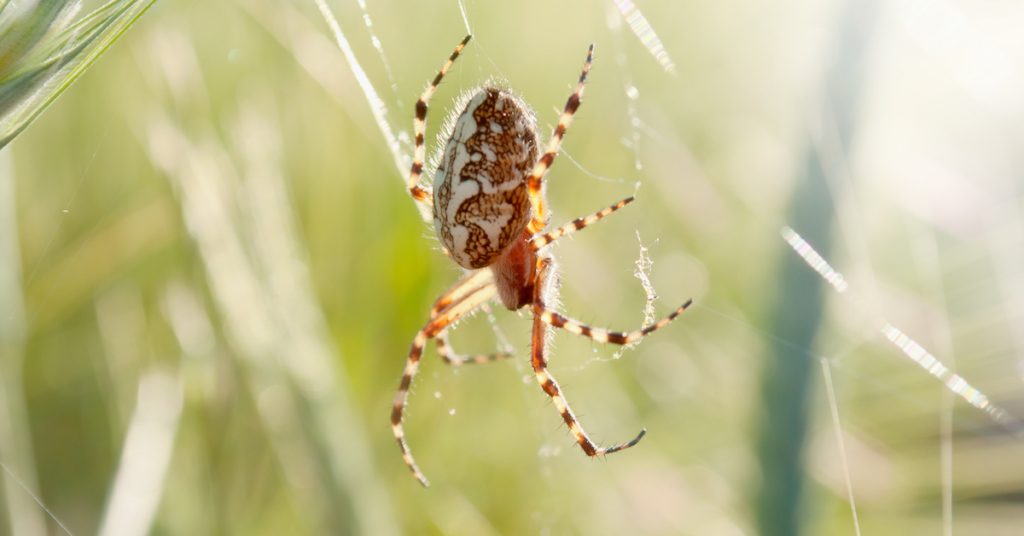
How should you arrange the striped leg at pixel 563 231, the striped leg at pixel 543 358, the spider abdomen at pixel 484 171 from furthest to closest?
the striped leg at pixel 543 358 → the striped leg at pixel 563 231 → the spider abdomen at pixel 484 171

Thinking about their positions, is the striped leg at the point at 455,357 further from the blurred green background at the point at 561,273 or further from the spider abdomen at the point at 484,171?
the spider abdomen at the point at 484,171

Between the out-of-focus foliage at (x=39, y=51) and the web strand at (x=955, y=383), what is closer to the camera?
the out-of-focus foliage at (x=39, y=51)

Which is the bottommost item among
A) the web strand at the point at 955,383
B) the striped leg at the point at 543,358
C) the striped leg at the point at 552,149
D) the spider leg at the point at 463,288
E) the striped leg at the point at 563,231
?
the web strand at the point at 955,383

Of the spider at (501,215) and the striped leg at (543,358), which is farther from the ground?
the spider at (501,215)

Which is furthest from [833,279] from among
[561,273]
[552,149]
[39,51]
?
[39,51]

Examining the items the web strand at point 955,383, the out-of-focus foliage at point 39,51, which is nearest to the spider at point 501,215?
the web strand at point 955,383

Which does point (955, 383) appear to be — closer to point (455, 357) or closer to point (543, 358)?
point (543, 358)

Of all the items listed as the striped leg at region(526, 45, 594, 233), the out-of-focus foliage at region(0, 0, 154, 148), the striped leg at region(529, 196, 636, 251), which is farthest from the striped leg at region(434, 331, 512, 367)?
the out-of-focus foliage at region(0, 0, 154, 148)

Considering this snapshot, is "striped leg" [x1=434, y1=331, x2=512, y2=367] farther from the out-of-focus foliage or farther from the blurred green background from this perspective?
the out-of-focus foliage
